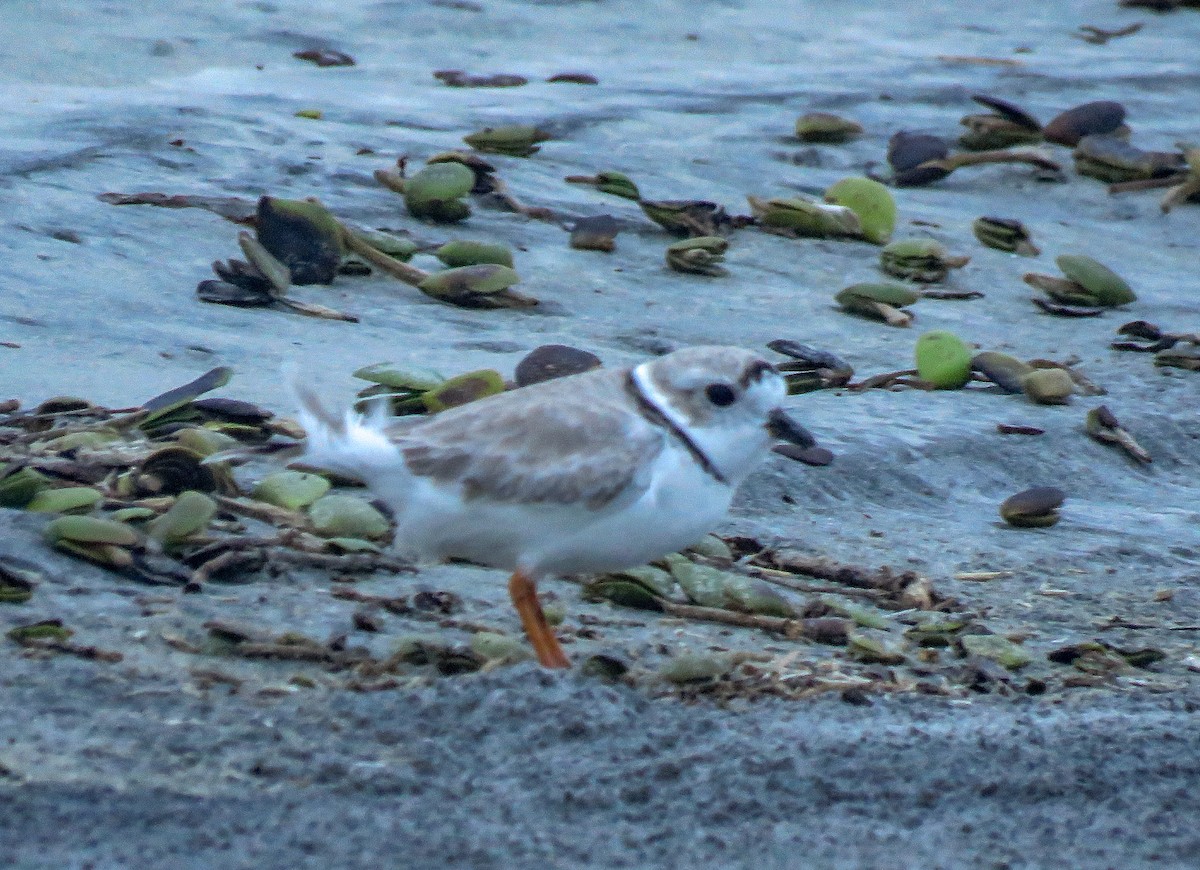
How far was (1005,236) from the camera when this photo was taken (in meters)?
6.87

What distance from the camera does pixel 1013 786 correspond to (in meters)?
2.67

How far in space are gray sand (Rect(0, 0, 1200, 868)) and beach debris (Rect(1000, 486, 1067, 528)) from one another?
0.20ft

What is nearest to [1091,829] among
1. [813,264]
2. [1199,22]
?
[813,264]

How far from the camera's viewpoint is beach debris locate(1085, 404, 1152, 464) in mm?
4992

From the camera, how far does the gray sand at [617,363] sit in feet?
7.97

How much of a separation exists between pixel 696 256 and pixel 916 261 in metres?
0.89

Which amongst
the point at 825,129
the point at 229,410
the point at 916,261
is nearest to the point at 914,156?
the point at 825,129

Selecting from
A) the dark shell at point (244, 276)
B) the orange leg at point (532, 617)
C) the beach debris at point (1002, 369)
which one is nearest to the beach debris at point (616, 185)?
the dark shell at point (244, 276)

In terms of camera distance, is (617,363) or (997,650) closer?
(997,650)

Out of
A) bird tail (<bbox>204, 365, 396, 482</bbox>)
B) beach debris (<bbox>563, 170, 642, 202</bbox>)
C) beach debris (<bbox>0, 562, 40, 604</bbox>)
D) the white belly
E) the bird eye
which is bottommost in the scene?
beach debris (<bbox>563, 170, 642, 202</bbox>)

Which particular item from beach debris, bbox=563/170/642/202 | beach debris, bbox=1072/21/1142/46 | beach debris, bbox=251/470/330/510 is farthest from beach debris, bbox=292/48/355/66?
beach debris, bbox=251/470/330/510

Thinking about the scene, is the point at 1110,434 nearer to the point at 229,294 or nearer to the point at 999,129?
the point at 229,294

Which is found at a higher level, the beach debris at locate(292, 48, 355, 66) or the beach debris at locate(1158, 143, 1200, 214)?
the beach debris at locate(292, 48, 355, 66)

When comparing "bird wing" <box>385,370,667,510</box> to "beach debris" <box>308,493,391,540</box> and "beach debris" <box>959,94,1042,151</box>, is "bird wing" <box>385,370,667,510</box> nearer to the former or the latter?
"beach debris" <box>308,493,391,540</box>
